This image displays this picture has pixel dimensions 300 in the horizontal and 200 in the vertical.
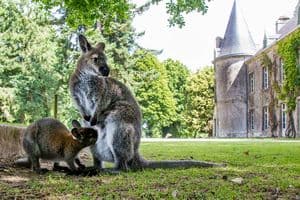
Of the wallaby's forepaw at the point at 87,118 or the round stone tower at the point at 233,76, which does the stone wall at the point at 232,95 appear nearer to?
the round stone tower at the point at 233,76

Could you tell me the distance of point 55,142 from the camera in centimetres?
501

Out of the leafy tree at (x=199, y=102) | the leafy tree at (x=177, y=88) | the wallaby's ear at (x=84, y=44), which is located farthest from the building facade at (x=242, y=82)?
the wallaby's ear at (x=84, y=44)

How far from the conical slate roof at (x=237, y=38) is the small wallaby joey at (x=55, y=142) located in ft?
143

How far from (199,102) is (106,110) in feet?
178

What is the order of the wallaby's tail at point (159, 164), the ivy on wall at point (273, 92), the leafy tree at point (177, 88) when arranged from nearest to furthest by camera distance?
the wallaby's tail at point (159, 164) < the ivy on wall at point (273, 92) < the leafy tree at point (177, 88)

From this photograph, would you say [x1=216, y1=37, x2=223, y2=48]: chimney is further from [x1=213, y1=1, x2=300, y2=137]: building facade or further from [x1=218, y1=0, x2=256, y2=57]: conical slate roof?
[x1=218, y1=0, x2=256, y2=57]: conical slate roof

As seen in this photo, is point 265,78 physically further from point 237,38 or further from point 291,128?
point 291,128

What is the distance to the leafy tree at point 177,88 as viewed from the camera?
63753mm

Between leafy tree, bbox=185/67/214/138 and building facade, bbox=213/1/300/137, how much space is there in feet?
21.8

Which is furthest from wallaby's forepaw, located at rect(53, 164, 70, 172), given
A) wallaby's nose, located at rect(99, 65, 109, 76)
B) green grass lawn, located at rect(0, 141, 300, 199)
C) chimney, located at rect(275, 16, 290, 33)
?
chimney, located at rect(275, 16, 290, 33)

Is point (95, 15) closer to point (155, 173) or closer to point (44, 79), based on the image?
point (155, 173)

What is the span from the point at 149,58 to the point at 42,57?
959 inches

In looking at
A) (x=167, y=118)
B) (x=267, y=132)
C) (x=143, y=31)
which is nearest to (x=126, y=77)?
(x=143, y=31)

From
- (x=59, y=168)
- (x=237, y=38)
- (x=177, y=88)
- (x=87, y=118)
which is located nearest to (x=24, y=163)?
(x=59, y=168)
